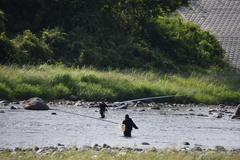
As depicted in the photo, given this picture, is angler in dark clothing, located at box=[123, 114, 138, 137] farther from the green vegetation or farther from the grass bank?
the grass bank

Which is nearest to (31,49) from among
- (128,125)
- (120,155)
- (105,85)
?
(105,85)

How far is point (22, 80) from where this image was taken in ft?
76.9

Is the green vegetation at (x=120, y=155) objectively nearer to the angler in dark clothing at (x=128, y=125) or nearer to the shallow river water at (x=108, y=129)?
the shallow river water at (x=108, y=129)

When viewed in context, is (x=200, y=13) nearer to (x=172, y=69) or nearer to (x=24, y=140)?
(x=172, y=69)

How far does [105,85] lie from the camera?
25.5m

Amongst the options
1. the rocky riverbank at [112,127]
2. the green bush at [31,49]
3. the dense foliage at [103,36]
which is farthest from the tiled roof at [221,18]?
the rocky riverbank at [112,127]

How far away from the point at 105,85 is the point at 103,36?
1010cm

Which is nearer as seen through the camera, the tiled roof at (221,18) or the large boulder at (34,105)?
the large boulder at (34,105)

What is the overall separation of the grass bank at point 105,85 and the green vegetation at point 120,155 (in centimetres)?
1169

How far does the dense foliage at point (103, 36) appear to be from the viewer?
30.9 metres

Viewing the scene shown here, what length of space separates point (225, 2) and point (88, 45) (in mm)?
20680

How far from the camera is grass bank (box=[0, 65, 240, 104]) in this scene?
76.0 feet

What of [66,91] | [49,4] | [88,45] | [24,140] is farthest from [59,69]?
[24,140]

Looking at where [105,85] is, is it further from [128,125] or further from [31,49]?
[128,125]
